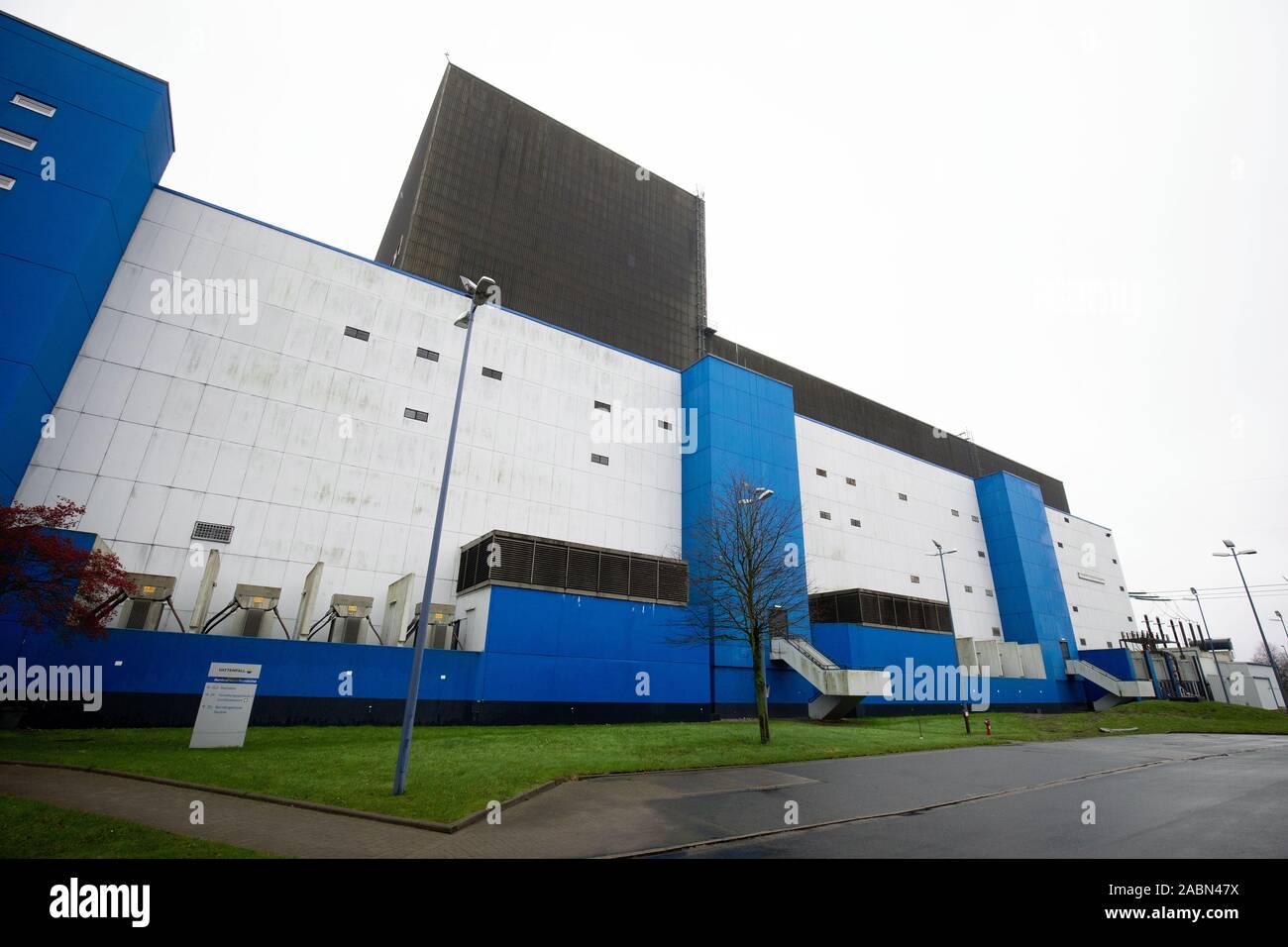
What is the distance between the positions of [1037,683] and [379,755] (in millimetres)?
54609

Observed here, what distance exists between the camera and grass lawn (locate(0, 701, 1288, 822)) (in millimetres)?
10938

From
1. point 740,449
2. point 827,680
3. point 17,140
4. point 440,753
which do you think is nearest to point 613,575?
point 440,753

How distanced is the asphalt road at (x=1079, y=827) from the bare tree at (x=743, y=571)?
10176 mm

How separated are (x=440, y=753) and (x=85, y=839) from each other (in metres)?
8.85

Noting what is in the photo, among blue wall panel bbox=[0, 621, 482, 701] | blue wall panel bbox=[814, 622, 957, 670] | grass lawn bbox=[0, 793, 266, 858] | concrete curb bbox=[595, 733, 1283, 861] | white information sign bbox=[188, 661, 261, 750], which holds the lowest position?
concrete curb bbox=[595, 733, 1283, 861]

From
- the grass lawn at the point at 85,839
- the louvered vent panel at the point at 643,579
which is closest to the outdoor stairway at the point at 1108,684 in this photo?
the louvered vent panel at the point at 643,579

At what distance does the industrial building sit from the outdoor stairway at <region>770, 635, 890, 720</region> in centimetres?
20

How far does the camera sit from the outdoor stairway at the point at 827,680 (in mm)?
30109

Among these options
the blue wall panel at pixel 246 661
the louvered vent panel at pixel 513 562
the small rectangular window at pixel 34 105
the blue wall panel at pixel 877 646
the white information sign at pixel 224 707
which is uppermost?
the small rectangular window at pixel 34 105

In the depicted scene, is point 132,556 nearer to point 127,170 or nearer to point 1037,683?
point 127,170

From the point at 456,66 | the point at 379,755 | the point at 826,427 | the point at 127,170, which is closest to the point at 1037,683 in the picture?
the point at 826,427

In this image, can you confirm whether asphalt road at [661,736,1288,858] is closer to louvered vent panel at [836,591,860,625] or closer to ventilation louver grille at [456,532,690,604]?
ventilation louver grille at [456,532,690,604]

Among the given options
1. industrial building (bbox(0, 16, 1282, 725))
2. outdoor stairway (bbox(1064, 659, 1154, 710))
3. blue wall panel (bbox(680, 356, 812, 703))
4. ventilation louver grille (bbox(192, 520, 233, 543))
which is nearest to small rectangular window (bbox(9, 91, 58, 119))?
industrial building (bbox(0, 16, 1282, 725))

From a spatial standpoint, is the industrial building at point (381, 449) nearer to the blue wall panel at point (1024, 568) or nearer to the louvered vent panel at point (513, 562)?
the louvered vent panel at point (513, 562)
